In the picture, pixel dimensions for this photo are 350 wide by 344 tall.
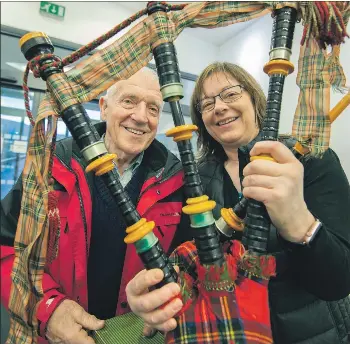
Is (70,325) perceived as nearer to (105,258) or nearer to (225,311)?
(105,258)

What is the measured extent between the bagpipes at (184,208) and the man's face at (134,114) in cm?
31

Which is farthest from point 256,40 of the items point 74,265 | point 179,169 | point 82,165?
point 74,265

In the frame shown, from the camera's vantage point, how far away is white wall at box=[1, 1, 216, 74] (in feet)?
5.03

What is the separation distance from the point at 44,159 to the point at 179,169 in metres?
0.35

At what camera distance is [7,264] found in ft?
2.10

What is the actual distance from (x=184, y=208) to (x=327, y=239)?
0.19 meters

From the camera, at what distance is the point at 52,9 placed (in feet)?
5.58

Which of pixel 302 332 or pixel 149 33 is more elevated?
pixel 149 33

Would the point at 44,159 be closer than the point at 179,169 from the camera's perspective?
Yes

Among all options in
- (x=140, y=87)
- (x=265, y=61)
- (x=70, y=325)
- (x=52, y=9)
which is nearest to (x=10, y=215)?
(x=70, y=325)

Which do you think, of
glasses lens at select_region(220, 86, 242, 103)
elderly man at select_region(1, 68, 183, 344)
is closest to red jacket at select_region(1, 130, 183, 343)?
elderly man at select_region(1, 68, 183, 344)

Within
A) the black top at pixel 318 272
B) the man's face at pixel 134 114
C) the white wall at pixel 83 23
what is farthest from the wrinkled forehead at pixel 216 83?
the white wall at pixel 83 23

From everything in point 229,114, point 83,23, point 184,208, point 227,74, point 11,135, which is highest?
point 83,23

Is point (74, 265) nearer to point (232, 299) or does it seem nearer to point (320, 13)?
point (232, 299)
